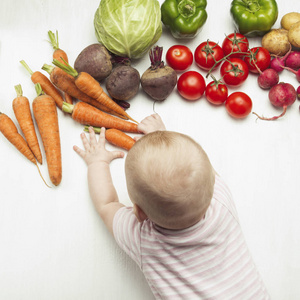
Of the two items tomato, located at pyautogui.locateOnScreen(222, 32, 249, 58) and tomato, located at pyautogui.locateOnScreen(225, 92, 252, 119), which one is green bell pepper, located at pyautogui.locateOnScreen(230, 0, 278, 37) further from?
tomato, located at pyautogui.locateOnScreen(225, 92, 252, 119)

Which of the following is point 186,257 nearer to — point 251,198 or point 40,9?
point 251,198

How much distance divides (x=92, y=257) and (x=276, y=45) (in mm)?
995

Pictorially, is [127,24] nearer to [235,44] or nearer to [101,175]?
[235,44]

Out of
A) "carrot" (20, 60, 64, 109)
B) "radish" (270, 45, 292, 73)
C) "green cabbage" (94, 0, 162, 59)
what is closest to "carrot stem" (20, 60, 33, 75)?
"carrot" (20, 60, 64, 109)

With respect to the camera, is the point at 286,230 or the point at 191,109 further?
the point at 191,109

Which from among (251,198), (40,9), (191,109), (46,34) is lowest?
(251,198)

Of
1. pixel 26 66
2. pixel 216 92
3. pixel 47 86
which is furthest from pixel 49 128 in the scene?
pixel 216 92

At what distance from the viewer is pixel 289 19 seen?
1233 millimetres

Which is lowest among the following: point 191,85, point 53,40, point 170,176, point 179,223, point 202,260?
point 202,260

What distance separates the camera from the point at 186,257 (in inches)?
30.8

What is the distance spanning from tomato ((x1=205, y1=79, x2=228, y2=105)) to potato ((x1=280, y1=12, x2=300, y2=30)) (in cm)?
37

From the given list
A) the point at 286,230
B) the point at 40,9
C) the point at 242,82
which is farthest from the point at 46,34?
the point at 286,230

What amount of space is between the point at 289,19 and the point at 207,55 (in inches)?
14.4

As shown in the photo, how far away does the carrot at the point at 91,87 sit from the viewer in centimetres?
107
